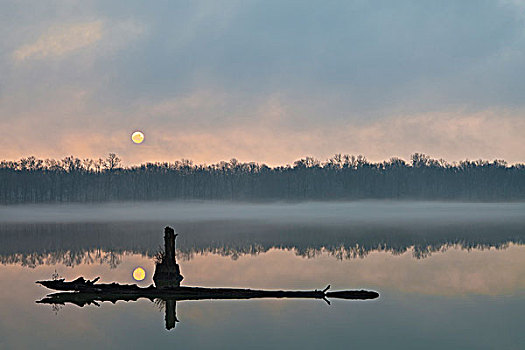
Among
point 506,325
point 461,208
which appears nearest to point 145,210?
point 461,208

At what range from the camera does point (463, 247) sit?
42844 millimetres

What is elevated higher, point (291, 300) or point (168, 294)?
point (168, 294)

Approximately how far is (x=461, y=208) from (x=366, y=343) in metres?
130

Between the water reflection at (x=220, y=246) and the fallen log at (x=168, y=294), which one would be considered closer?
the fallen log at (x=168, y=294)

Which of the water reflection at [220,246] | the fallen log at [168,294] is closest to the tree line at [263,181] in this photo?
the water reflection at [220,246]

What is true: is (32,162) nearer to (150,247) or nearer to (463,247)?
(150,247)

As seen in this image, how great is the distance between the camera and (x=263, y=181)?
5886 inches

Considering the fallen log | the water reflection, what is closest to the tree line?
the water reflection

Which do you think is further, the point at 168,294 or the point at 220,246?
the point at 220,246

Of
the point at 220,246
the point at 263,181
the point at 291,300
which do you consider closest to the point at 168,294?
the point at 291,300

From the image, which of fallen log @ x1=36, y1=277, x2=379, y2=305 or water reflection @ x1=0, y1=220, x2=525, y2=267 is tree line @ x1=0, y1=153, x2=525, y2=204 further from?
fallen log @ x1=36, y1=277, x2=379, y2=305

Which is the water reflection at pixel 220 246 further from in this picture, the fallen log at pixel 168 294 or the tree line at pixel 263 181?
the tree line at pixel 263 181

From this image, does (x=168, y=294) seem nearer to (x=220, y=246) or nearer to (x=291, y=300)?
Answer: (x=291, y=300)

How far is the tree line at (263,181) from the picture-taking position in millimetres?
→ 131750
